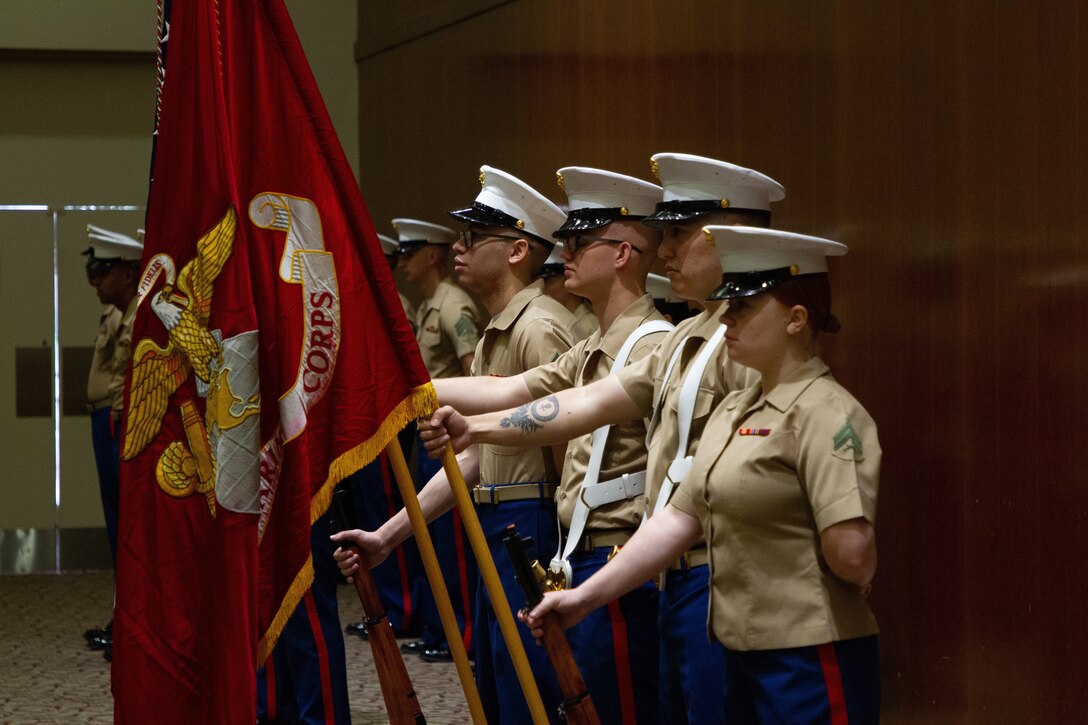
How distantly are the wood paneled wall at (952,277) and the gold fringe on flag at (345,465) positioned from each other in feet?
4.30

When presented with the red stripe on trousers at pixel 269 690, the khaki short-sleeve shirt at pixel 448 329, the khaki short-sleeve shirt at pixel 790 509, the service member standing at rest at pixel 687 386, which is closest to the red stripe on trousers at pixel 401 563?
the khaki short-sleeve shirt at pixel 448 329

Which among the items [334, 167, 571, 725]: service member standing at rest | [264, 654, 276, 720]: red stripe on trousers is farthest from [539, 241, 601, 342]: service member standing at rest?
[264, 654, 276, 720]: red stripe on trousers

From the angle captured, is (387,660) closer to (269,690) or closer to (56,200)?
(269,690)

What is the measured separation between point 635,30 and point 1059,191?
8.51 feet

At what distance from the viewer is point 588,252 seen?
11.6ft

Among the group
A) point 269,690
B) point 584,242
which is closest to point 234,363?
point 584,242

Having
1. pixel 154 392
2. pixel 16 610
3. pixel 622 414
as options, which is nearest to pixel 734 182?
pixel 622 414

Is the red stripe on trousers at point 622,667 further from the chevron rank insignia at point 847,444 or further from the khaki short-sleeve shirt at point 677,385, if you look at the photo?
the chevron rank insignia at point 847,444

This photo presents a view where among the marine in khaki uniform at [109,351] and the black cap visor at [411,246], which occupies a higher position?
the black cap visor at [411,246]

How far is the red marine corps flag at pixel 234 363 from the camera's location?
2717 mm

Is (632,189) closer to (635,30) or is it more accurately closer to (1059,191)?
(1059,191)

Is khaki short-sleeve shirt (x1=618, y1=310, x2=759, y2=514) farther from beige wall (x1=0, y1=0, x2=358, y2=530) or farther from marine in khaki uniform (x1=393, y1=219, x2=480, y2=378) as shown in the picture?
beige wall (x1=0, y1=0, x2=358, y2=530)

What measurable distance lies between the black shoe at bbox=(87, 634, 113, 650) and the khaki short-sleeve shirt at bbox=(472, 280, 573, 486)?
10.5 feet

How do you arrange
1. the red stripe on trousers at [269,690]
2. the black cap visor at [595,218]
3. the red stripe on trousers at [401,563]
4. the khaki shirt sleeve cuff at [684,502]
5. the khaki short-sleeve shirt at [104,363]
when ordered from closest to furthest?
the khaki shirt sleeve cuff at [684,502], the black cap visor at [595,218], the red stripe on trousers at [269,690], the red stripe on trousers at [401,563], the khaki short-sleeve shirt at [104,363]
